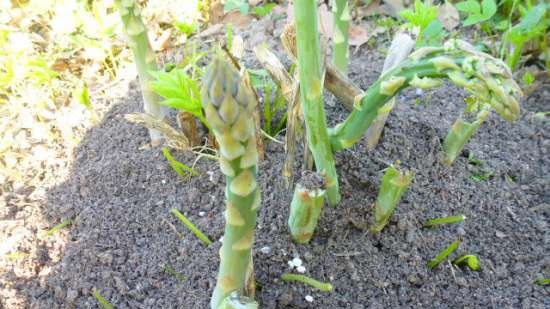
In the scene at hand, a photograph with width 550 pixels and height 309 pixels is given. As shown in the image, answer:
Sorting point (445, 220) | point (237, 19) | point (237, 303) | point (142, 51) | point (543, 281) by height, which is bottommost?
point (543, 281)

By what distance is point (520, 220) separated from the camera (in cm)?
112

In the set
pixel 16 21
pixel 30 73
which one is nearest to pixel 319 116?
pixel 30 73

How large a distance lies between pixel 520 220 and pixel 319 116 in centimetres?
54

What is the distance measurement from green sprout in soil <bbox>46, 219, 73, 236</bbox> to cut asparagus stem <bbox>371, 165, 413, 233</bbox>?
65 centimetres

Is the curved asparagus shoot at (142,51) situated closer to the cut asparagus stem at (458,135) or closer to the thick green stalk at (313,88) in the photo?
the thick green stalk at (313,88)

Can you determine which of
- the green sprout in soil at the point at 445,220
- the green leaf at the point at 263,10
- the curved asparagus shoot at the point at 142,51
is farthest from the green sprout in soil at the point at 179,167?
the green leaf at the point at 263,10

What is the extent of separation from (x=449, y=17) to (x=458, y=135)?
79 centimetres

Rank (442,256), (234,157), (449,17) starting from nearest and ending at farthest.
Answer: (234,157) → (442,256) → (449,17)

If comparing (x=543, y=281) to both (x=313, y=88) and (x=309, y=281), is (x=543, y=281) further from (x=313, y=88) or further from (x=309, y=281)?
(x=313, y=88)

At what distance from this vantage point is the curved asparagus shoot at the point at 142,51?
1.03 m

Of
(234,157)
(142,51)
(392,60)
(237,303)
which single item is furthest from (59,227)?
(392,60)

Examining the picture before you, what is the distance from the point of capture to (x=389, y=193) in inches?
37.2

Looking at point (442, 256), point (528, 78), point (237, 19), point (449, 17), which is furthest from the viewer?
point (237, 19)

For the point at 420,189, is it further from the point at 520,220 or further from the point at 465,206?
the point at 520,220
